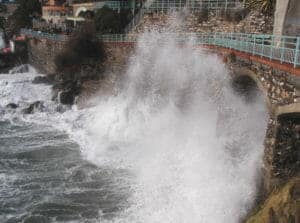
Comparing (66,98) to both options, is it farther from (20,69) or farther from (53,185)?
(20,69)

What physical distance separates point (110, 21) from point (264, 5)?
16.3 metres

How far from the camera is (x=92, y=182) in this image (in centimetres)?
1645

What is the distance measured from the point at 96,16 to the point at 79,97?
10326 millimetres

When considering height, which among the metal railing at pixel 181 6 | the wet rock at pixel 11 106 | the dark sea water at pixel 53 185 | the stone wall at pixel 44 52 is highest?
the metal railing at pixel 181 6

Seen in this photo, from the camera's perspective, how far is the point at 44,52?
39.5 m

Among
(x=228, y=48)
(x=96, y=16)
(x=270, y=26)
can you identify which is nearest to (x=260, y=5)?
(x=270, y=26)

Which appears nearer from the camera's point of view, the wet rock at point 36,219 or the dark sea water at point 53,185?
the wet rock at point 36,219

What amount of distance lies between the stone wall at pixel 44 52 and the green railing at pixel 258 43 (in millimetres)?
8168

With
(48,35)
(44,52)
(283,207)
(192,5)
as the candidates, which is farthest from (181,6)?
(283,207)

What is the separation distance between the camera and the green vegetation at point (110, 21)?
34.1 metres

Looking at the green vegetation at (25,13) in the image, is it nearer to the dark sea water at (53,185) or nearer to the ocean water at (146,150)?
the ocean water at (146,150)

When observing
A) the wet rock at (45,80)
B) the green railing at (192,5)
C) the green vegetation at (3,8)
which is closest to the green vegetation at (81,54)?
the wet rock at (45,80)

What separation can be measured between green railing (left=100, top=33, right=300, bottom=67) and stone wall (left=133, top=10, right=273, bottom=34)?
5.44ft

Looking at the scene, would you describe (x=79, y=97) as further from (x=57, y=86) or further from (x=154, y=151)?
(x=154, y=151)
